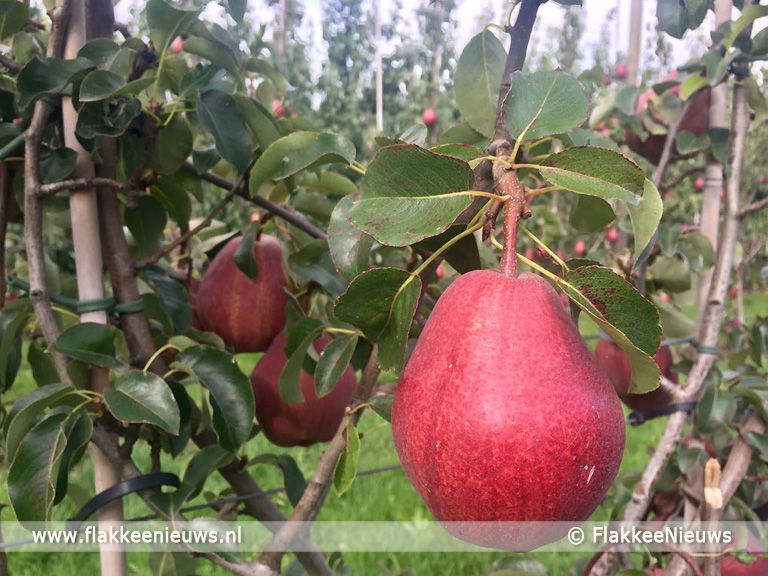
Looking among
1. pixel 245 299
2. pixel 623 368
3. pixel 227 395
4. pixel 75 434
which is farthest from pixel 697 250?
pixel 75 434

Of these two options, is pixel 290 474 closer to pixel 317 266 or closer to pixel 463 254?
pixel 317 266

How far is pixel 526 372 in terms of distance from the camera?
0.43 meters

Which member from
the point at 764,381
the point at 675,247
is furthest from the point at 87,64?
the point at 764,381

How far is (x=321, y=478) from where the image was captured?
0.71m

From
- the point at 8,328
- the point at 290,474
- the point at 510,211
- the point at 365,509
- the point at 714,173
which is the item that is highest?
the point at 510,211

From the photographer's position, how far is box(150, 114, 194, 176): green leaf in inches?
31.5

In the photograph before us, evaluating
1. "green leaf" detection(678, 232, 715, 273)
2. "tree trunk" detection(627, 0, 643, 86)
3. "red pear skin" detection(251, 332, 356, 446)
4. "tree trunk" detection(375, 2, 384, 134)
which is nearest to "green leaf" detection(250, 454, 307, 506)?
"red pear skin" detection(251, 332, 356, 446)

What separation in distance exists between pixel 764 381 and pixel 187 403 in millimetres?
859

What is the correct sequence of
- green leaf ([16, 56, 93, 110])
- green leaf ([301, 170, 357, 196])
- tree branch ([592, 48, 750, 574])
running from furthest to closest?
1. tree branch ([592, 48, 750, 574])
2. green leaf ([301, 170, 357, 196])
3. green leaf ([16, 56, 93, 110])

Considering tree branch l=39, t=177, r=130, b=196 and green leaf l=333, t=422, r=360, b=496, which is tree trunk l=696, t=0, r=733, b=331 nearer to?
green leaf l=333, t=422, r=360, b=496

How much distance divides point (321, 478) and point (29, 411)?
27 cm

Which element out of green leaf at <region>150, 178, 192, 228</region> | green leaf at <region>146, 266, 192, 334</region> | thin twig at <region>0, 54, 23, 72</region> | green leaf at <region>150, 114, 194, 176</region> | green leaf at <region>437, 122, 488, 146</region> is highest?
thin twig at <region>0, 54, 23, 72</region>

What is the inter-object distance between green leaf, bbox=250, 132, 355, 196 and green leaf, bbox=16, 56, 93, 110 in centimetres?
20

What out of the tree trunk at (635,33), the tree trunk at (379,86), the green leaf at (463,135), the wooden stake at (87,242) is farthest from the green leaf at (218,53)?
the tree trunk at (379,86)
